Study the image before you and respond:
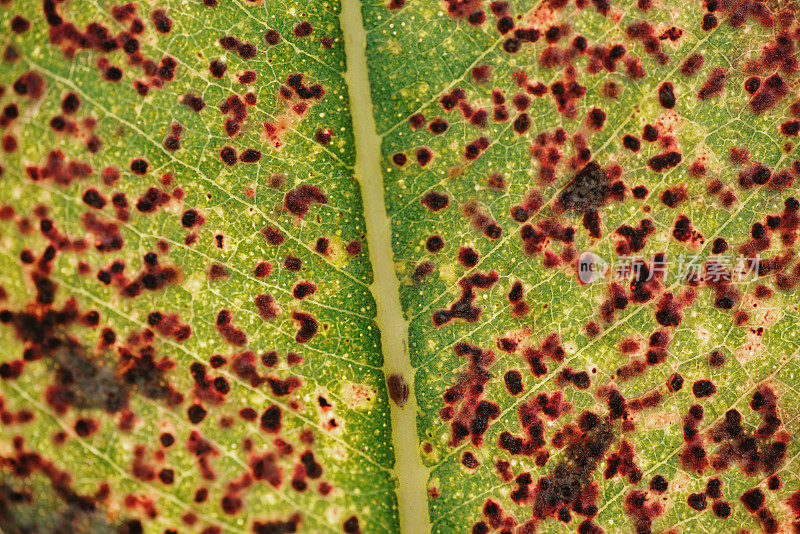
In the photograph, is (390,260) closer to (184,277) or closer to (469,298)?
(469,298)

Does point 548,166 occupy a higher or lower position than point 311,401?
higher

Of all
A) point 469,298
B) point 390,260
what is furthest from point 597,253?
point 390,260

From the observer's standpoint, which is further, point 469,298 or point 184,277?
point 469,298

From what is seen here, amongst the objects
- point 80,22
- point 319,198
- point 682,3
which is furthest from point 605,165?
point 80,22

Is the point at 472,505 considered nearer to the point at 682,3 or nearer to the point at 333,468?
the point at 333,468

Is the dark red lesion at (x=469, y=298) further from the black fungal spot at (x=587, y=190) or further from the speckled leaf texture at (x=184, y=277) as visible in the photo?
the black fungal spot at (x=587, y=190)

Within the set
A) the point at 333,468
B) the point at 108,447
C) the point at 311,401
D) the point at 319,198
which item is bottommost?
the point at 108,447

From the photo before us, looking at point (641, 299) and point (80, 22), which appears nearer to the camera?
point (80, 22)
